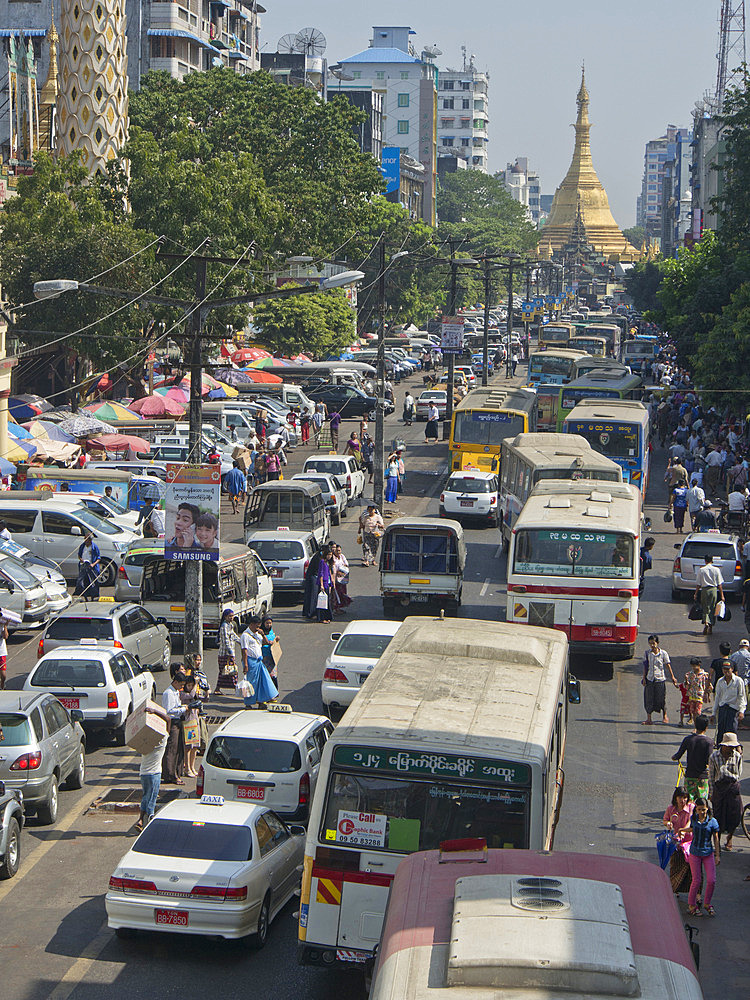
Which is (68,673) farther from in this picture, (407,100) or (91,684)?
(407,100)

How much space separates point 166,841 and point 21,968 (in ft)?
5.59

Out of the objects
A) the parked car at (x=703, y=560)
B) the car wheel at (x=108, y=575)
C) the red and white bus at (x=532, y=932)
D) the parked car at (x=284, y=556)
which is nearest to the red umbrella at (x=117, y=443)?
the car wheel at (x=108, y=575)

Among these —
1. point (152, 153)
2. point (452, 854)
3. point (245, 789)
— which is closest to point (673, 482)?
point (152, 153)

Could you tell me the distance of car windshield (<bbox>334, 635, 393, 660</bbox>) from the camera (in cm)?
2177

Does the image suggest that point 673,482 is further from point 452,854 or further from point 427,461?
point 452,854

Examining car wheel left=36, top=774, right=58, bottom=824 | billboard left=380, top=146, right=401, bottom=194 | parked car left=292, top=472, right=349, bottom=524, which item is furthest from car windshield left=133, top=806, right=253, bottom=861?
billboard left=380, top=146, right=401, bottom=194

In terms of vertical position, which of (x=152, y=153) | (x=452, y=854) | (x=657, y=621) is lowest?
(x=657, y=621)

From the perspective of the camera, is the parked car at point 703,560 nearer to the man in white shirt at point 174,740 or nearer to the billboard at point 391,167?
the man in white shirt at point 174,740

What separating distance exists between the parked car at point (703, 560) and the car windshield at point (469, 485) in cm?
919

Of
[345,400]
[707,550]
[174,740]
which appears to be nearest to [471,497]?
[707,550]

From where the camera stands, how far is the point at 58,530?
1296 inches

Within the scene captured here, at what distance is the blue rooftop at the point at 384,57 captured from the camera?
18375cm

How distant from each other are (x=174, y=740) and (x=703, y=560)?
15768mm

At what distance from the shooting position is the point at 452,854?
29.9ft
